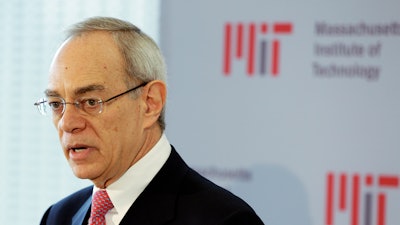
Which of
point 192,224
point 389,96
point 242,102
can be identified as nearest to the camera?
point 192,224

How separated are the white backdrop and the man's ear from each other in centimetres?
102

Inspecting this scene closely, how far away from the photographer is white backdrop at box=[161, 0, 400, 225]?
10.1 feet

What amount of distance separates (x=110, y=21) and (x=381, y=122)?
1.29 metres

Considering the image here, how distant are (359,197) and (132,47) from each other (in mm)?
1290

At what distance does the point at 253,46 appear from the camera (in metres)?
3.25

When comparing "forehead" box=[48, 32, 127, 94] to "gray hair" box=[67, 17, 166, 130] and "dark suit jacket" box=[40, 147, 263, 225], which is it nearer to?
"gray hair" box=[67, 17, 166, 130]

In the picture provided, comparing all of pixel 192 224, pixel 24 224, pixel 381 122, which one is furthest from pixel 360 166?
pixel 24 224

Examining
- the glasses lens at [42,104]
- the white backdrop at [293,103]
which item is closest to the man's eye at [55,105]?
the glasses lens at [42,104]

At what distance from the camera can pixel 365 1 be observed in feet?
10.3

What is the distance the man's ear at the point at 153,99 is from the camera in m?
2.27

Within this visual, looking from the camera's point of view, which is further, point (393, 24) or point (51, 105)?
point (393, 24)

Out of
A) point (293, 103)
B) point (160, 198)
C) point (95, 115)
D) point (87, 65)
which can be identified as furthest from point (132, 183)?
point (293, 103)

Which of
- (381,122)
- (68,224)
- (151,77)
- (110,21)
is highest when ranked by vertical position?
(110,21)

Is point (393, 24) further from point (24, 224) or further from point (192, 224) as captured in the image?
point (24, 224)
